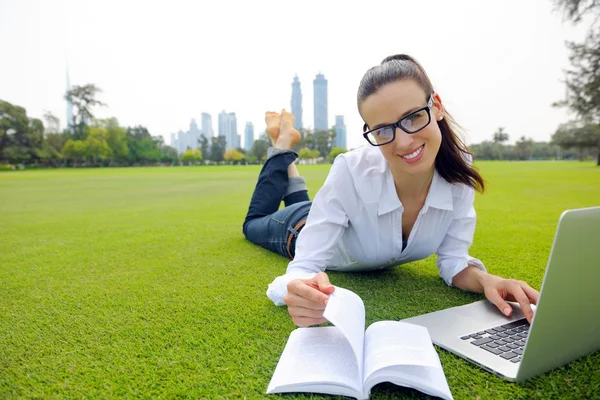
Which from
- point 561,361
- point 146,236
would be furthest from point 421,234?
point 146,236

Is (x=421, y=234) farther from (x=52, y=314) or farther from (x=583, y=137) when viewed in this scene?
(x=583, y=137)

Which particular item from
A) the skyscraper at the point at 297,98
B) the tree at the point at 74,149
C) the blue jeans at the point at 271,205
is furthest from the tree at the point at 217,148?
the blue jeans at the point at 271,205

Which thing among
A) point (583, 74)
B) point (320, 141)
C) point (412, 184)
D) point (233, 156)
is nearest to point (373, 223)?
point (412, 184)

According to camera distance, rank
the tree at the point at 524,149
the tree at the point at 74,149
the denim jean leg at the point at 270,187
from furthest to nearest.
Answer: the tree at the point at 524,149, the tree at the point at 74,149, the denim jean leg at the point at 270,187

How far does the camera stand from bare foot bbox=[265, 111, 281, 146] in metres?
3.59

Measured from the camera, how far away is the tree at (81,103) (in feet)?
185

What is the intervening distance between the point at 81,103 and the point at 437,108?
66.0 meters

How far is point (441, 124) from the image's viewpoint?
188 centimetres

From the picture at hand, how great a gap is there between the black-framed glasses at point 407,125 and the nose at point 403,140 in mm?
14

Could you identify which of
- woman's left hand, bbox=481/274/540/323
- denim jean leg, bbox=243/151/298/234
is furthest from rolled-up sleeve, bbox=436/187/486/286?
denim jean leg, bbox=243/151/298/234

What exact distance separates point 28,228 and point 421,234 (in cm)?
437

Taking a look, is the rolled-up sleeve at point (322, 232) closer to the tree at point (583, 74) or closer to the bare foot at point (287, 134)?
the bare foot at point (287, 134)

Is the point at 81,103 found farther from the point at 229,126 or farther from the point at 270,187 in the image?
the point at 270,187

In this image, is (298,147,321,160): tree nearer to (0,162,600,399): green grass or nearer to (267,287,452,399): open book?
(0,162,600,399): green grass
